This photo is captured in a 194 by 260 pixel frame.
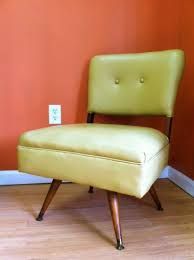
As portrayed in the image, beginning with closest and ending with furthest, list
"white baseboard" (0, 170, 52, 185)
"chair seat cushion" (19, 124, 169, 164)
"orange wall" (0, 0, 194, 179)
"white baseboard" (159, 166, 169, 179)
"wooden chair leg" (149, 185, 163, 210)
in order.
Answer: "chair seat cushion" (19, 124, 169, 164) → "wooden chair leg" (149, 185, 163, 210) → "orange wall" (0, 0, 194, 179) → "white baseboard" (0, 170, 52, 185) → "white baseboard" (159, 166, 169, 179)

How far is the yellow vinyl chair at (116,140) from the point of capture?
101 cm

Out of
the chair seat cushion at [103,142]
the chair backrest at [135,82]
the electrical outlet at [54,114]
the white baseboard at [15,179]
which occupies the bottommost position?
the white baseboard at [15,179]

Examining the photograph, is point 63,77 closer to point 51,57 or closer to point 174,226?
point 51,57

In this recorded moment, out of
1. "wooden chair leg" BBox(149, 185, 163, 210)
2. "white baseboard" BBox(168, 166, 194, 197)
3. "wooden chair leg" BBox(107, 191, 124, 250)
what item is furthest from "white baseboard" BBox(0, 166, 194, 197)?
"wooden chair leg" BBox(107, 191, 124, 250)

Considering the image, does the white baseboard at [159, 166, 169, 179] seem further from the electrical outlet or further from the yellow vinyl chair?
the electrical outlet

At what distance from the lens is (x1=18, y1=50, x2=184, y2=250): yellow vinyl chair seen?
101cm

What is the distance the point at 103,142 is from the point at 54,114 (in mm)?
649

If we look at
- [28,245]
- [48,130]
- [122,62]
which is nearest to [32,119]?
[48,130]

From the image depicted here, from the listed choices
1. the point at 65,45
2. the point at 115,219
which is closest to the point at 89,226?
the point at 115,219

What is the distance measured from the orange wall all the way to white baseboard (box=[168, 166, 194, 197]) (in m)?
0.04

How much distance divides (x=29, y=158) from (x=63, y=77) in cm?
59

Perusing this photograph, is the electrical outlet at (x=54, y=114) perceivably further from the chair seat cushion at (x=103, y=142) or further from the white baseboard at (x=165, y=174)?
the white baseboard at (x=165, y=174)

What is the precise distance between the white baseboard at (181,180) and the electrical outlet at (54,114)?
69 centimetres

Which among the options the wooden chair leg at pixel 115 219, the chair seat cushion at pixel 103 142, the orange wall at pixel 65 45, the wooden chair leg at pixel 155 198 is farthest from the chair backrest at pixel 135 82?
the wooden chair leg at pixel 115 219
